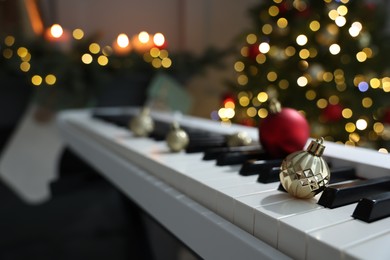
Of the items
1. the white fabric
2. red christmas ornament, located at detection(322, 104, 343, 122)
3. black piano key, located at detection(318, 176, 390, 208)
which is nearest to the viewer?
black piano key, located at detection(318, 176, 390, 208)

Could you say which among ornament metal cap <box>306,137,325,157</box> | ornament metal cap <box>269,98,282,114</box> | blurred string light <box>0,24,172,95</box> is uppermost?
blurred string light <box>0,24,172,95</box>

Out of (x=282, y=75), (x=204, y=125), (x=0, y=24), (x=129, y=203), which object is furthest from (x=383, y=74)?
(x=0, y=24)

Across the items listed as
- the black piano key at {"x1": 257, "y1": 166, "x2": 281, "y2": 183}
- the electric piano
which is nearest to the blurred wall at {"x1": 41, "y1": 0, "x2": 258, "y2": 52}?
the electric piano

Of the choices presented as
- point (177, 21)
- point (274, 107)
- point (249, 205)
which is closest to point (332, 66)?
point (274, 107)

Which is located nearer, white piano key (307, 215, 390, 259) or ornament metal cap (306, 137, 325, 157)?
white piano key (307, 215, 390, 259)

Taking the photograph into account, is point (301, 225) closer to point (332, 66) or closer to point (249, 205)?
point (249, 205)

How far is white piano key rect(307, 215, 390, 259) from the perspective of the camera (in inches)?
13.0

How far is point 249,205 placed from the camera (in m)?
0.45

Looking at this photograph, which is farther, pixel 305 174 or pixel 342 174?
pixel 342 174

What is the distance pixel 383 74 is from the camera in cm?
188

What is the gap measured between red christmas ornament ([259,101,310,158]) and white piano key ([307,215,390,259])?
10.6 inches

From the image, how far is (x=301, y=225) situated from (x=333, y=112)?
155cm

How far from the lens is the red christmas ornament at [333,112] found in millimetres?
1801

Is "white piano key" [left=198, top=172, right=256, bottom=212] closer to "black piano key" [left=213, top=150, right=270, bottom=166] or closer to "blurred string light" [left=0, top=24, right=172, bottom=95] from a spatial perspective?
"black piano key" [left=213, top=150, right=270, bottom=166]
